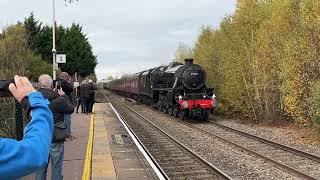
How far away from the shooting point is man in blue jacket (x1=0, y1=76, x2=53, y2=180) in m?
1.99

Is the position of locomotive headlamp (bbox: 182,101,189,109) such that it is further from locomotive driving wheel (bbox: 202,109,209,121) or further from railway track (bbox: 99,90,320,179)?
railway track (bbox: 99,90,320,179)

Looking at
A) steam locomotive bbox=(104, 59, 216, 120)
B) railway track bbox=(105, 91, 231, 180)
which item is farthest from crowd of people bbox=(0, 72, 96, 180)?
steam locomotive bbox=(104, 59, 216, 120)

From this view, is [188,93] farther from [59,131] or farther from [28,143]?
[28,143]

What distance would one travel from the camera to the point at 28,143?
2.11m

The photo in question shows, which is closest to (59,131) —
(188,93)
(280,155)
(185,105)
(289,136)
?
(280,155)

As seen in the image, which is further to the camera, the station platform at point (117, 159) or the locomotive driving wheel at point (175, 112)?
the locomotive driving wheel at point (175, 112)

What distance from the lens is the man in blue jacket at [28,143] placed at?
199cm

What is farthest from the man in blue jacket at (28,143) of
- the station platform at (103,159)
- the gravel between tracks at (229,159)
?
the gravel between tracks at (229,159)

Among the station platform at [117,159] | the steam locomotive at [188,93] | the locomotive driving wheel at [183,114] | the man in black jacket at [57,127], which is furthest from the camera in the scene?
the locomotive driving wheel at [183,114]

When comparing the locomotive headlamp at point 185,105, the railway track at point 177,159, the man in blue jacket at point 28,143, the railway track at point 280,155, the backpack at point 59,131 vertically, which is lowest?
the railway track at point 177,159

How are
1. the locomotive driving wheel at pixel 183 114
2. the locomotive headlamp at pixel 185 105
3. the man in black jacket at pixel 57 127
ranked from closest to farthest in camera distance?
the man in black jacket at pixel 57 127, the locomotive headlamp at pixel 185 105, the locomotive driving wheel at pixel 183 114

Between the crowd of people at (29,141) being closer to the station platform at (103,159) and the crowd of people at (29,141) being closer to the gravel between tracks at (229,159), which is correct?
the station platform at (103,159)

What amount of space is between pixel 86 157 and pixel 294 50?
10.6m

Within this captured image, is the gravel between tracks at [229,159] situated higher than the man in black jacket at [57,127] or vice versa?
the man in black jacket at [57,127]
